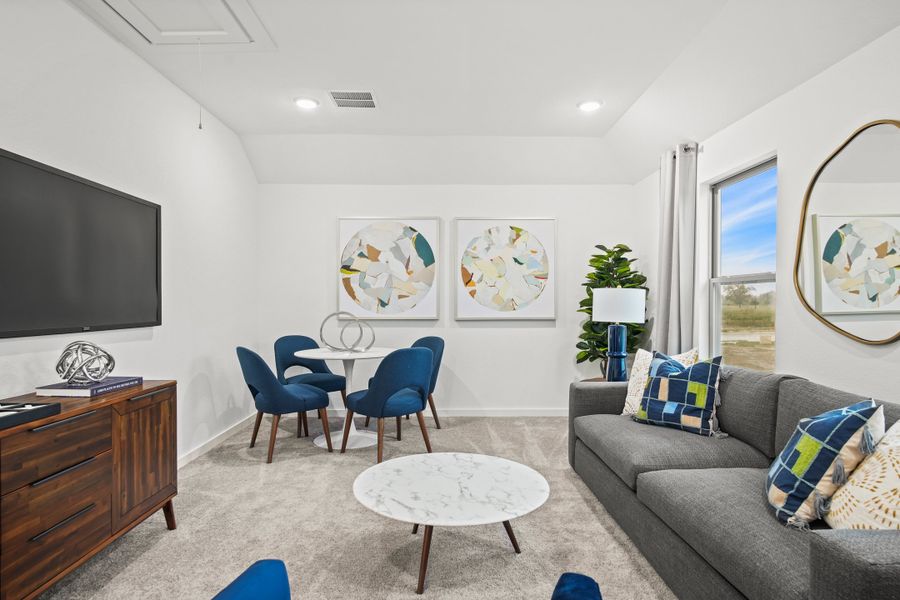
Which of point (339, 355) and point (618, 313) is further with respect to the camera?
point (339, 355)

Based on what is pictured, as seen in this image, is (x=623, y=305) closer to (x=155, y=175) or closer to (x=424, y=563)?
(x=424, y=563)

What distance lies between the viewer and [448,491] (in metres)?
2.11

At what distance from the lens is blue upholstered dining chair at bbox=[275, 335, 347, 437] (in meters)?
4.42

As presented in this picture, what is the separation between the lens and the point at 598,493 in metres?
2.89

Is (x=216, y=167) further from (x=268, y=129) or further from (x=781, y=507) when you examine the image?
(x=781, y=507)

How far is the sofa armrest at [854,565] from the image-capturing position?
1.14m

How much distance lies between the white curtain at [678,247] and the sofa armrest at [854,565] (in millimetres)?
2602

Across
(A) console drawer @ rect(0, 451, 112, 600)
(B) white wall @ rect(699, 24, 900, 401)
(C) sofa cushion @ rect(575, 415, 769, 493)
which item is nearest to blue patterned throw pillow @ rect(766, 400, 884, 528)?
(C) sofa cushion @ rect(575, 415, 769, 493)

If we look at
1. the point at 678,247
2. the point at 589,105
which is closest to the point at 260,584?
the point at 678,247

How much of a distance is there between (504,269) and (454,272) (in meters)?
0.53

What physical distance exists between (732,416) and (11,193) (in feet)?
11.9

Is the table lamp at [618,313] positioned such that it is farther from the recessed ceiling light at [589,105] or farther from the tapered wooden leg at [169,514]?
the tapered wooden leg at [169,514]

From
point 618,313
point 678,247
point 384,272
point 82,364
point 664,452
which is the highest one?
point 678,247

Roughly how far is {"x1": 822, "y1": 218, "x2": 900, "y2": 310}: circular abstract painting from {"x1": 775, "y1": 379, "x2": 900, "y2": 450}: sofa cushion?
505mm
